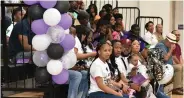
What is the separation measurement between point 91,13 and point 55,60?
3.79m

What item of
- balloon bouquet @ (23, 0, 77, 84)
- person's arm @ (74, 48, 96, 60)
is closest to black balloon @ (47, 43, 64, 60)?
balloon bouquet @ (23, 0, 77, 84)

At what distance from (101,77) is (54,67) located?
2.50ft

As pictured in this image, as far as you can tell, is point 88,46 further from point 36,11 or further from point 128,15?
point 128,15

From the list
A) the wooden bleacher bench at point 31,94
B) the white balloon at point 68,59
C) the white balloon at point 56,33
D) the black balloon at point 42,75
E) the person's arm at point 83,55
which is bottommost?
the wooden bleacher bench at point 31,94

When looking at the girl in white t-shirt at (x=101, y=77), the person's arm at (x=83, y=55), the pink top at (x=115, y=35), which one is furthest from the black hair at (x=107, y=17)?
the girl in white t-shirt at (x=101, y=77)

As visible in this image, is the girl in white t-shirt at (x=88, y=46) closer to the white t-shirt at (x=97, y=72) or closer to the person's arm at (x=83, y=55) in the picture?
the person's arm at (x=83, y=55)

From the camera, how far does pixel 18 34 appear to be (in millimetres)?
4555

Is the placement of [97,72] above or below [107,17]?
below

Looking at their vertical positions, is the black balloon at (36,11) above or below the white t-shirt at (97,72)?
above

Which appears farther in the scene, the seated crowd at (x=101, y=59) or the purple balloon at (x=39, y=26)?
the seated crowd at (x=101, y=59)

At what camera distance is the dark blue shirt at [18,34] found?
4.48 meters

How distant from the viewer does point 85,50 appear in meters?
5.33

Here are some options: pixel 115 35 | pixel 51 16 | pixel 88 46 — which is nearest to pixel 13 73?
pixel 51 16

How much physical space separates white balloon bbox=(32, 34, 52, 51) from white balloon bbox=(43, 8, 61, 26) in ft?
0.48
